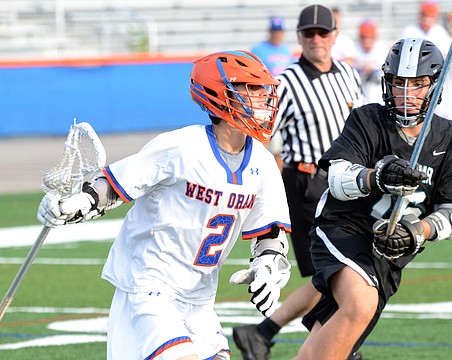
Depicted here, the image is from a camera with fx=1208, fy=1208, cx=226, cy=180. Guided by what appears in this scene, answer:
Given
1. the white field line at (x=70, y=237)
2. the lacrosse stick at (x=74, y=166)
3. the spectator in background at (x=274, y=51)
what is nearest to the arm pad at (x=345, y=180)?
the lacrosse stick at (x=74, y=166)

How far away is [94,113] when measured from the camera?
22.3 meters

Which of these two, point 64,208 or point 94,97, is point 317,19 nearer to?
point 64,208

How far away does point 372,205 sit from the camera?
5.45 meters

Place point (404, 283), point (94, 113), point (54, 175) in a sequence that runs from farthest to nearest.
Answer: point (94, 113) → point (404, 283) → point (54, 175)

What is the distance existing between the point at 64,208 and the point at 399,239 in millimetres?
1441

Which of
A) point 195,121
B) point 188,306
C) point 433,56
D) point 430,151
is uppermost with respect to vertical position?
point 433,56

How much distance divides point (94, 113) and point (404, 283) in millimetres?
13644

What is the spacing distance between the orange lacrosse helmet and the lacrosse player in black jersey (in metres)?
0.55

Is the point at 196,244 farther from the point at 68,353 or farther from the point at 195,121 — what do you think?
the point at 195,121

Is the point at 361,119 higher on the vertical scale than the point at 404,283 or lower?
higher

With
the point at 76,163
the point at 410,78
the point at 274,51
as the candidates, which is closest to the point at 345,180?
the point at 410,78

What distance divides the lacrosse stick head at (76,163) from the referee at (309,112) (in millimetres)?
2711

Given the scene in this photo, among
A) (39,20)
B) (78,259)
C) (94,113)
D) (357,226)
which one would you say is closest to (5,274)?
(78,259)

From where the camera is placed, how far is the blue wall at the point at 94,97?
70.9 ft
